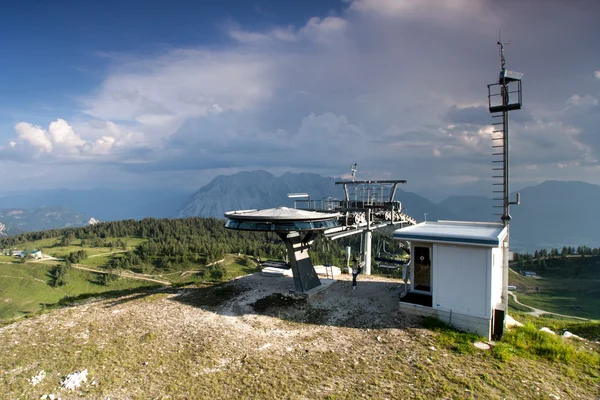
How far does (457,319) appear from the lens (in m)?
14.3

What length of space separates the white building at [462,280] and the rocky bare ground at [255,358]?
4.37ft

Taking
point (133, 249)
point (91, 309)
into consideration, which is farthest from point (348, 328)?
point (133, 249)

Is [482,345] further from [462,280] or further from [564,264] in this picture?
[564,264]

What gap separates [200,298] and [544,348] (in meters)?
16.2

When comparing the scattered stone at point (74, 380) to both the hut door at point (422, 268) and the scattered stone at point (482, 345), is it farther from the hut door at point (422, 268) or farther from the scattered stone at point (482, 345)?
the hut door at point (422, 268)

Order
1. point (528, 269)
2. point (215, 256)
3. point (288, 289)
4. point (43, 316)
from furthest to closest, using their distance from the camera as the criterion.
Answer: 1. point (528, 269)
2. point (215, 256)
3. point (288, 289)
4. point (43, 316)

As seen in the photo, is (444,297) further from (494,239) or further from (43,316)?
(43,316)

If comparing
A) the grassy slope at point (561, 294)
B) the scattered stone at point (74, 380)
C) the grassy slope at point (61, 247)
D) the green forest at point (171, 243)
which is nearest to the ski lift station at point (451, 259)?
the scattered stone at point (74, 380)

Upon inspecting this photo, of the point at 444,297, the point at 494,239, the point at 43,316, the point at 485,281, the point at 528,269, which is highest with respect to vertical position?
the point at 494,239

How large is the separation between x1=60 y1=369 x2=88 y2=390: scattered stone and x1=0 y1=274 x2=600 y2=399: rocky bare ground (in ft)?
0.45

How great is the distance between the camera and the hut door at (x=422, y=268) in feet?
54.2

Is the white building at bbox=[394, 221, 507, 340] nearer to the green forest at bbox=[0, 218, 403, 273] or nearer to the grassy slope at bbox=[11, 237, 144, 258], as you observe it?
the green forest at bbox=[0, 218, 403, 273]

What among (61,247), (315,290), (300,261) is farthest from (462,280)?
(61,247)

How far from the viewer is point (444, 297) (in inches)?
584
